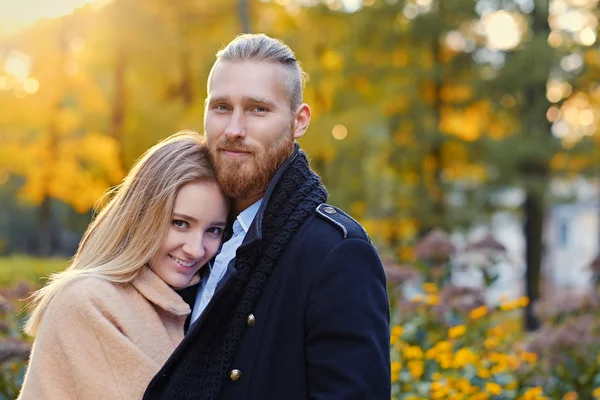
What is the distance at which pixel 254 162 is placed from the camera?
2.34 meters

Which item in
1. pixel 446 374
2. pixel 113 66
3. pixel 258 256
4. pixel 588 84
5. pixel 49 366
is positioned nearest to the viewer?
pixel 258 256

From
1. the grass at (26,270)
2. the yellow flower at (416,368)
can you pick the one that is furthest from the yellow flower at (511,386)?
the grass at (26,270)

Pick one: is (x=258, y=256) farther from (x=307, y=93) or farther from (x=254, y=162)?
(x=307, y=93)

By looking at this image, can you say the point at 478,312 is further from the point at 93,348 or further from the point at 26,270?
the point at 26,270

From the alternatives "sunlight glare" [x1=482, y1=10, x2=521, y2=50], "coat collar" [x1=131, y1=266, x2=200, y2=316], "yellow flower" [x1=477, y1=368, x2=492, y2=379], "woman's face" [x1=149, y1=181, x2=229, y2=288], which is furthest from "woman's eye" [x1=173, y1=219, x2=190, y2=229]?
"sunlight glare" [x1=482, y1=10, x2=521, y2=50]

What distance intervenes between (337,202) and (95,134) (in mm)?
5714

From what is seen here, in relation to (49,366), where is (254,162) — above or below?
above

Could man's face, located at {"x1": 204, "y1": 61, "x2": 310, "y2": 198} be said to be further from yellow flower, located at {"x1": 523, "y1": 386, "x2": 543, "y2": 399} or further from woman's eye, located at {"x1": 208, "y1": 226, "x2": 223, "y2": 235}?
yellow flower, located at {"x1": 523, "y1": 386, "x2": 543, "y2": 399}

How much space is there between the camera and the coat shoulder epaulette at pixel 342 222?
2168mm

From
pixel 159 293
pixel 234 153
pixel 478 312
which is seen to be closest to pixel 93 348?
pixel 159 293

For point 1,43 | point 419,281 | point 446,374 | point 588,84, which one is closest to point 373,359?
point 446,374

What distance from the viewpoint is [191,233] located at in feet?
8.54

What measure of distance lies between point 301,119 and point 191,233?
0.54 m

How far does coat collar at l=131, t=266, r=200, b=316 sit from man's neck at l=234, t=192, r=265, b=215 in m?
0.35
